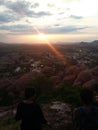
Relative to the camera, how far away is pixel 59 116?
9.59 m

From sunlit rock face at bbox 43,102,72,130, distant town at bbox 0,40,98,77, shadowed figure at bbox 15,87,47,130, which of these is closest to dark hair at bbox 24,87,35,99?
shadowed figure at bbox 15,87,47,130

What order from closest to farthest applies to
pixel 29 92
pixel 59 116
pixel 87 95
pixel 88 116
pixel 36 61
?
pixel 87 95 < pixel 88 116 < pixel 29 92 < pixel 59 116 < pixel 36 61

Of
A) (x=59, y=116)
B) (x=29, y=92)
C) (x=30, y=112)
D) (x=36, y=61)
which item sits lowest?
(x=36, y=61)

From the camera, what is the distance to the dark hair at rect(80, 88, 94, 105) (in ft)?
11.2

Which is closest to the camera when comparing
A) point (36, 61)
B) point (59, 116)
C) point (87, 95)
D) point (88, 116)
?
point (87, 95)

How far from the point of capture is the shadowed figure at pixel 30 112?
13.0 ft

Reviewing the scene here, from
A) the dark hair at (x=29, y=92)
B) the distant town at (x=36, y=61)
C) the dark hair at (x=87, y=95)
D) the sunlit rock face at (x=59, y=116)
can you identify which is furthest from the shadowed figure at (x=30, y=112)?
the distant town at (x=36, y=61)

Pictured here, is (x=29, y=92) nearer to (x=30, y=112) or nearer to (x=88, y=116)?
(x=30, y=112)

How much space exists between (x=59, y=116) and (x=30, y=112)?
581 cm

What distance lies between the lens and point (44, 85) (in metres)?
29.9

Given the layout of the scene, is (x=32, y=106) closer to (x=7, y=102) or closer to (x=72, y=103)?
(x=72, y=103)

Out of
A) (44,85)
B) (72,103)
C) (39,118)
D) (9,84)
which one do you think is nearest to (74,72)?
(9,84)

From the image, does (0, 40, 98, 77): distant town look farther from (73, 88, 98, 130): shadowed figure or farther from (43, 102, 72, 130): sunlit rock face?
(73, 88, 98, 130): shadowed figure

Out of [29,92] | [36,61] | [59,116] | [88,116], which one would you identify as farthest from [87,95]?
[36,61]
